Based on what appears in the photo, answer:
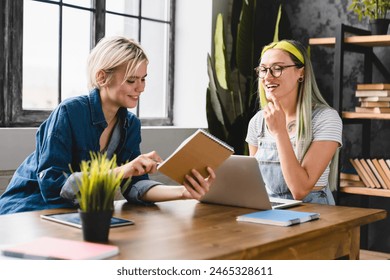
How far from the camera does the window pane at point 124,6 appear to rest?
4172 millimetres

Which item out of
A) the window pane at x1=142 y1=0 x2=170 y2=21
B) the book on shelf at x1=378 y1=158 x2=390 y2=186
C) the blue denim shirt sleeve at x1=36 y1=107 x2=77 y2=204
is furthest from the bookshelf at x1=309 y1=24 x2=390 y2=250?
the blue denim shirt sleeve at x1=36 y1=107 x2=77 y2=204

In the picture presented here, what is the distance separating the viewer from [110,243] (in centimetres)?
156

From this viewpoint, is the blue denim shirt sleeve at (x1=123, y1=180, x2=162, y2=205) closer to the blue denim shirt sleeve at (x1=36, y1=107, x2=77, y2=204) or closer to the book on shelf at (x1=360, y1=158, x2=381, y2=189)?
the blue denim shirt sleeve at (x1=36, y1=107, x2=77, y2=204)

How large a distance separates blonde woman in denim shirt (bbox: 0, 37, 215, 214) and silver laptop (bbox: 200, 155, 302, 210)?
0.30ft

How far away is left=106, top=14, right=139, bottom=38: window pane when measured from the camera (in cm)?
417

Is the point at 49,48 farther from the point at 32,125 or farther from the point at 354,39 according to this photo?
the point at 354,39

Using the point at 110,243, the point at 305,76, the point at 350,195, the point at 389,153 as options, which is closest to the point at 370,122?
the point at 389,153

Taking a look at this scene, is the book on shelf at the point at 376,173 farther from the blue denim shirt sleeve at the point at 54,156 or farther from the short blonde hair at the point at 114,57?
the blue denim shirt sleeve at the point at 54,156

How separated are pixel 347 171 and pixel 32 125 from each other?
6.86ft

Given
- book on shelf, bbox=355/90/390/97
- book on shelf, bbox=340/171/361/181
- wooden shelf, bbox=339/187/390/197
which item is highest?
book on shelf, bbox=355/90/390/97

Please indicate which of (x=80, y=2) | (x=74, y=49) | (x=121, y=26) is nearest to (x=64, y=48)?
(x=74, y=49)

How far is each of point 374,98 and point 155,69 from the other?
5.36ft

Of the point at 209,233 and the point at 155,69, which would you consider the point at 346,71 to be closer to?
the point at 155,69

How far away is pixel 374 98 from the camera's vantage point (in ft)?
12.7
